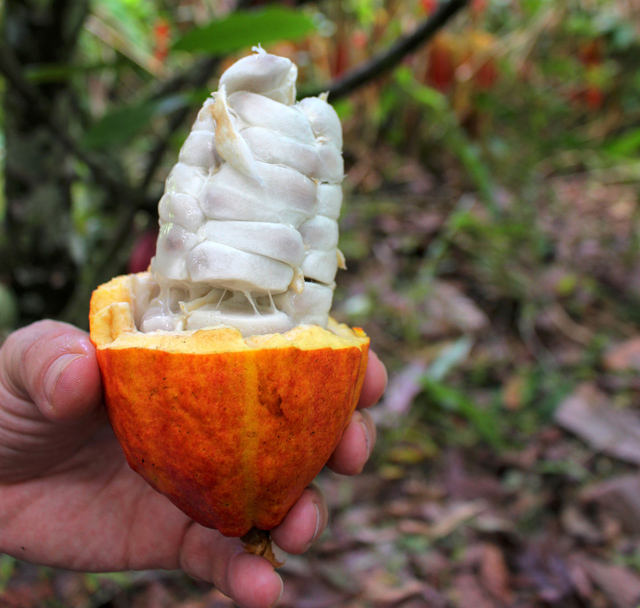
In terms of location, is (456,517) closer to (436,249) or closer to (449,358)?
(449,358)

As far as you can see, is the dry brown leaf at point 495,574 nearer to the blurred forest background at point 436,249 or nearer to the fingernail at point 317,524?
the blurred forest background at point 436,249

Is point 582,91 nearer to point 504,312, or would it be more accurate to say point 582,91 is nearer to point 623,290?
point 623,290

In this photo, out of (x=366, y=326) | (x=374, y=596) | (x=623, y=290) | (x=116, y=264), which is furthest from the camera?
(x=623, y=290)


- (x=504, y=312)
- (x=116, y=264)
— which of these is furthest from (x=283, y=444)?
(x=504, y=312)

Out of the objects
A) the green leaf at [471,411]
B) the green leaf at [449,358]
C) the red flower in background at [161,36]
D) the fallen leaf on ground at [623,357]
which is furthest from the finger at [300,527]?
the red flower in background at [161,36]

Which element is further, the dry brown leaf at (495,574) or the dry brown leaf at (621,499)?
the dry brown leaf at (621,499)

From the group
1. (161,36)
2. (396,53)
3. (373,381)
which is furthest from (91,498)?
(161,36)
